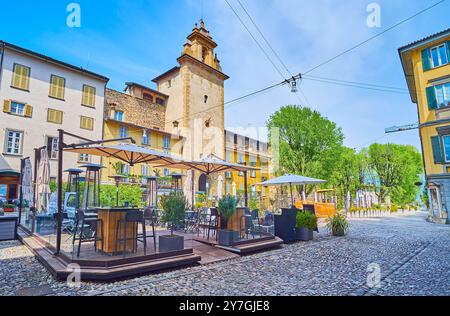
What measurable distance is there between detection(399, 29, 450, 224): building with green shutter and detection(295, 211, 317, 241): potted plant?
1123cm

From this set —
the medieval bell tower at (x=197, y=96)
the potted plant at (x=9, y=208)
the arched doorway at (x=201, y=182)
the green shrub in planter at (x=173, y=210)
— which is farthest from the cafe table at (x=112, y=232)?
the arched doorway at (x=201, y=182)

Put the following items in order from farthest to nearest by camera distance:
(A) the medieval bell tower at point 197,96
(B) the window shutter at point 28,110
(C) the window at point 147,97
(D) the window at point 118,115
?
(C) the window at point 147,97, (A) the medieval bell tower at point 197,96, (D) the window at point 118,115, (B) the window shutter at point 28,110

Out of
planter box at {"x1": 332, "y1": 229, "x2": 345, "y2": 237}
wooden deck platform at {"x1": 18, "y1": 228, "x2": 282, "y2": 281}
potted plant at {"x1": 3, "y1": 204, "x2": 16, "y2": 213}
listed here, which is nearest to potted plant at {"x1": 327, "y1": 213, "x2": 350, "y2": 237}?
planter box at {"x1": 332, "y1": 229, "x2": 345, "y2": 237}

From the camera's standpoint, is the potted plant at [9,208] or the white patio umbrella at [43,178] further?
the potted plant at [9,208]

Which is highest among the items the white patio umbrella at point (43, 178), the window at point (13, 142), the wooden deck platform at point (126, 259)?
the window at point (13, 142)

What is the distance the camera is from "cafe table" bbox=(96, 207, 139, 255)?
15.2ft

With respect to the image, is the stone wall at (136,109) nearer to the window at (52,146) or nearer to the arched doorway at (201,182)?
the window at (52,146)

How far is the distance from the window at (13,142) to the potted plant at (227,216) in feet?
57.6

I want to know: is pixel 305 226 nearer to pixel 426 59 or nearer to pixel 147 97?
pixel 426 59

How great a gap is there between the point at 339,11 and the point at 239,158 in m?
30.7

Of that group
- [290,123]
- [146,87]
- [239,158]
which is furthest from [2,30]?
[239,158]

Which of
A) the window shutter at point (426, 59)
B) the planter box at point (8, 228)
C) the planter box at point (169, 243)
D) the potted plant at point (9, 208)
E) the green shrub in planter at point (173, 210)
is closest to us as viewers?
the planter box at point (169, 243)

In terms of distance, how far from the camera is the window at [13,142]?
16997 millimetres

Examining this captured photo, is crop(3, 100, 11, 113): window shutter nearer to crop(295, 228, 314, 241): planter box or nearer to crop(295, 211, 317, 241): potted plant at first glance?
crop(295, 211, 317, 241): potted plant
